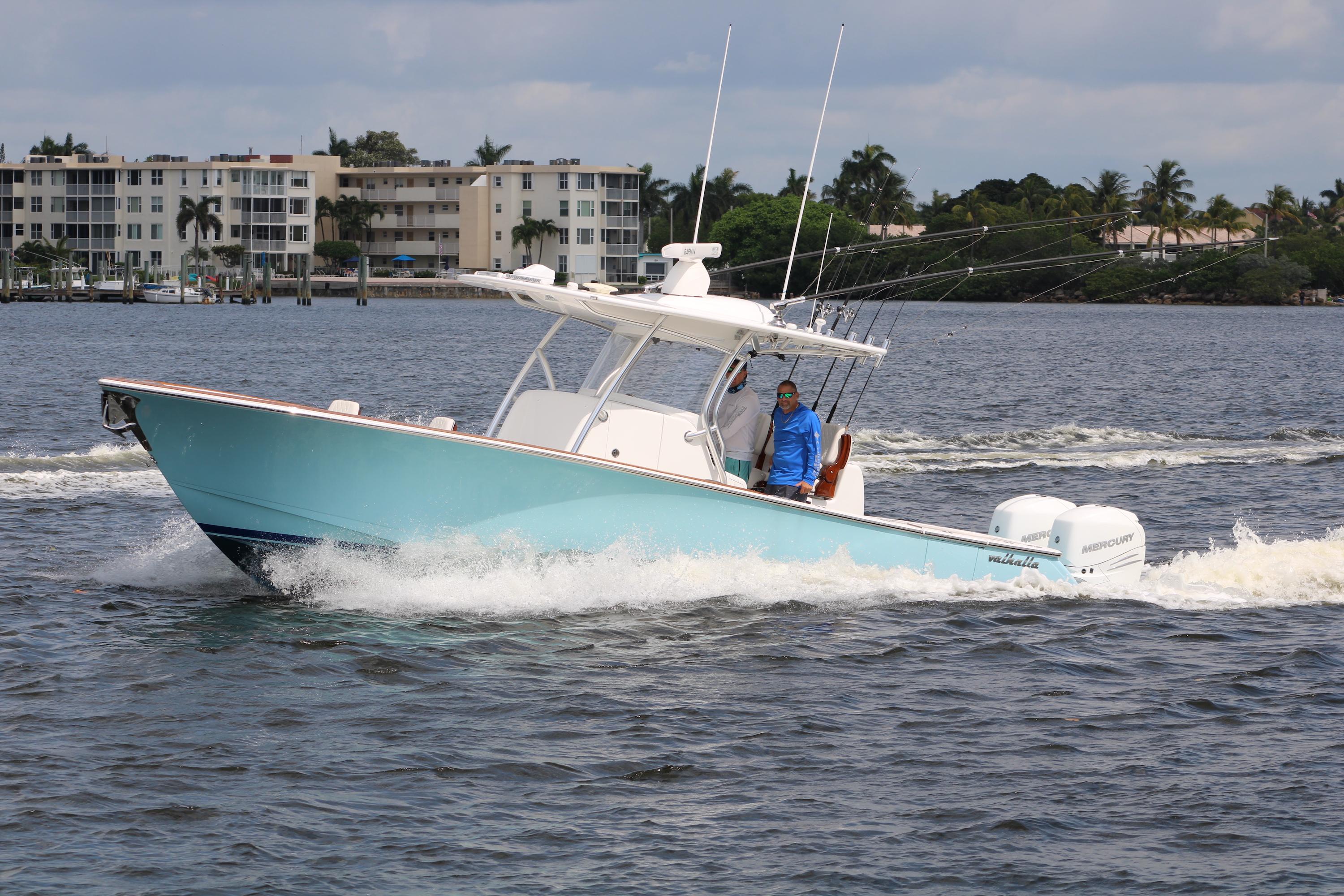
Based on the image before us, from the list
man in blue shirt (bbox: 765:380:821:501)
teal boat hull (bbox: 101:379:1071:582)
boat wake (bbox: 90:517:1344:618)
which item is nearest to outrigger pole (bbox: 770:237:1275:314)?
man in blue shirt (bbox: 765:380:821:501)

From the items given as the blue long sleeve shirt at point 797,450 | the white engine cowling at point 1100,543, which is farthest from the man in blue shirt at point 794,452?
the white engine cowling at point 1100,543

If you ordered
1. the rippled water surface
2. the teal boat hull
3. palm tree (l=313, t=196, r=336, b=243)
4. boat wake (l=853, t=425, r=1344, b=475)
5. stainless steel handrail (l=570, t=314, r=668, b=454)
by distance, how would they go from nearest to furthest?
the rippled water surface
the teal boat hull
stainless steel handrail (l=570, t=314, r=668, b=454)
boat wake (l=853, t=425, r=1344, b=475)
palm tree (l=313, t=196, r=336, b=243)

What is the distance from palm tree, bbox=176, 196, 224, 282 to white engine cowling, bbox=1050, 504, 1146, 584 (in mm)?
127282

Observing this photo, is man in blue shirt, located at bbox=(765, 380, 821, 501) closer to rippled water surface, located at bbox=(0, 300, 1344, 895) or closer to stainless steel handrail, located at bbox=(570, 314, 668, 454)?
rippled water surface, located at bbox=(0, 300, 1344, 895)

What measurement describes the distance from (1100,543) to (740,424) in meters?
3.67

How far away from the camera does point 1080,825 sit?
8008 mm

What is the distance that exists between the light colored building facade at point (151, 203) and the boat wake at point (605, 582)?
129274 millimetres

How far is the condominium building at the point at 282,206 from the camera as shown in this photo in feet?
447

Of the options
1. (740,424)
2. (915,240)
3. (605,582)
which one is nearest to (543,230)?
(915,240)

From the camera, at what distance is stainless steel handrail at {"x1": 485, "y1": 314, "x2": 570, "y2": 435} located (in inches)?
480

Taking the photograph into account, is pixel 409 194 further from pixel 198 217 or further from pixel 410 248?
pixel 198 217

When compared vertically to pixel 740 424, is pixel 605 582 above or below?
below

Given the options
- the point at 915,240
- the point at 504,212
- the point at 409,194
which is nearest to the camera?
the point at 915,240

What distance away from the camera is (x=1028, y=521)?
13.1 metres
